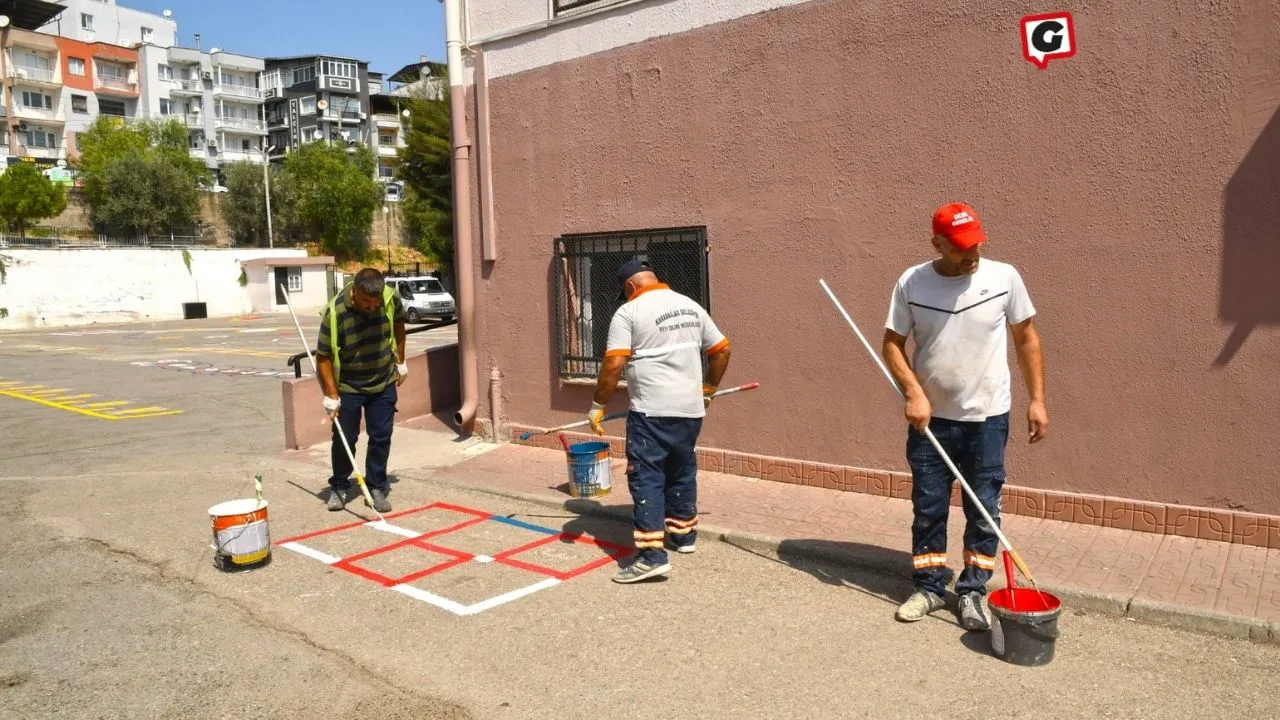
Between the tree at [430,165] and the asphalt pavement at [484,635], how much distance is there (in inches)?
989

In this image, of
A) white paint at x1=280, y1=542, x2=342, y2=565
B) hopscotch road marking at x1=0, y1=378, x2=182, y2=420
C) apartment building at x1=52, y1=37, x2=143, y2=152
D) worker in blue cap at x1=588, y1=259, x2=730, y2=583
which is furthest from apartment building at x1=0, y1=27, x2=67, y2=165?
worker in blue cap at x1=588, y1=259, x2=730, y2=583

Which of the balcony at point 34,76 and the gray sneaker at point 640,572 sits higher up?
the balcony at point 34,76

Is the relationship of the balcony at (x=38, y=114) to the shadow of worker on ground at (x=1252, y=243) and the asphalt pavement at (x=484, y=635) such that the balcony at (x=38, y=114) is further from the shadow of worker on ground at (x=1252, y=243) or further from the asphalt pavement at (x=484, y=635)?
the shadow of worker on ground at (x=1252, y=243)

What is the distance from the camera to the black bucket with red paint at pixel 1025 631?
157 inches

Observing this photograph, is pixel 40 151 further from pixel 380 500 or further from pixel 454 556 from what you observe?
pixel 454 556

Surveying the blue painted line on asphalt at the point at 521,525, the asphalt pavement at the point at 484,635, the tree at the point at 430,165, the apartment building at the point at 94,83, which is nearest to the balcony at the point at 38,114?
the apartment building at the point at 94,83

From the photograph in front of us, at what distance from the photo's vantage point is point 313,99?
8388 cm

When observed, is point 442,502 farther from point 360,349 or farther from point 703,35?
point 703,35

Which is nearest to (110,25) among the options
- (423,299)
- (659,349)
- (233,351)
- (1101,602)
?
(423,299)

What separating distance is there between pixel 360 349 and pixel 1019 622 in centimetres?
478

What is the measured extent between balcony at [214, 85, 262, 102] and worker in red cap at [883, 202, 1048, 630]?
84880 millimetres

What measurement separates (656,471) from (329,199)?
5783 cm

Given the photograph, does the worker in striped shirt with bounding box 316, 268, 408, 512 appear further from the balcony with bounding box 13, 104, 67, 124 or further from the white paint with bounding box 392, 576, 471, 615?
the balcony with bounding box 13, 104, 67, 124

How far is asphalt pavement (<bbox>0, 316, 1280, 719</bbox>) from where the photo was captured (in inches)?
153
